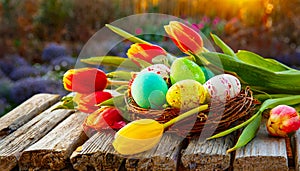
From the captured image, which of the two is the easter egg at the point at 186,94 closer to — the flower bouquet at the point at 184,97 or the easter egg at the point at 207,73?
the flower bouquet at the point at 184,97

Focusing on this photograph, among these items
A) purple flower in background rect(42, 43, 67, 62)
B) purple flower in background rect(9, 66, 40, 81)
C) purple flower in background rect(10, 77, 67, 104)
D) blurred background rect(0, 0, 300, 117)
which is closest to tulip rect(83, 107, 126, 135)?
purple flower in background rect(10, 77, 67, 104)

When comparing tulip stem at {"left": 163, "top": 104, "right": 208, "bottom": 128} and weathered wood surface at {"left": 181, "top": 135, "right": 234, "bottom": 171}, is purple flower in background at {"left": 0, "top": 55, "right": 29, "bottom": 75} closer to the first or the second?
tulip stem at {"left": 163, "top": 104, "right": 208, "bottom": 128}

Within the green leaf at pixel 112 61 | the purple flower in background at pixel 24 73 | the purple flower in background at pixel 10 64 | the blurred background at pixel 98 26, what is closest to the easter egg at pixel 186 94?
the green leaf at pixel 112 61

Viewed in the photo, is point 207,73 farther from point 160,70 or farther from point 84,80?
point 84,80

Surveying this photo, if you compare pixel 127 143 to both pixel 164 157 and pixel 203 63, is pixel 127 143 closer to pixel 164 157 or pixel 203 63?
pixel 164 157

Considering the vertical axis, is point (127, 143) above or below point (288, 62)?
above

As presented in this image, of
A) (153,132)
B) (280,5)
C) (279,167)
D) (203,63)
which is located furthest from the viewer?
(280,5)

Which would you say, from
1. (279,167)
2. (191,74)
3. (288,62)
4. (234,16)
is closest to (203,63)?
(191,74)
